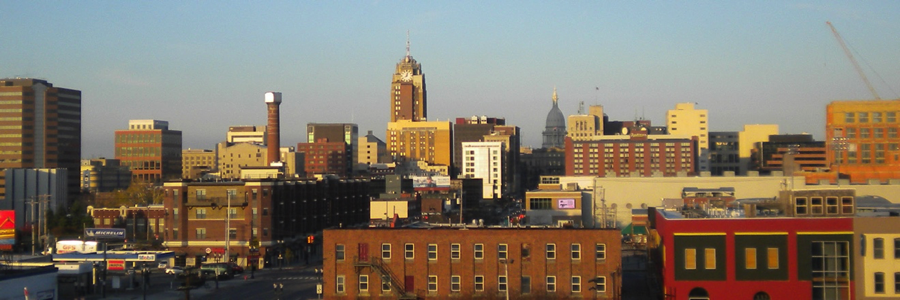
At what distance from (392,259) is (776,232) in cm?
1871

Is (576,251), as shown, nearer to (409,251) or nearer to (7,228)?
(409,251)

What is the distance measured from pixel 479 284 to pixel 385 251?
16.6ft

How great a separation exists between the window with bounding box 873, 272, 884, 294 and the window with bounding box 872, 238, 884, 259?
2.75ft

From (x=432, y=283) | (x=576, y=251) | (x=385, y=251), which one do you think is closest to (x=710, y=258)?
(x=576, y=251)

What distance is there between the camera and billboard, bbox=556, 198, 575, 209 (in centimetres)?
12094

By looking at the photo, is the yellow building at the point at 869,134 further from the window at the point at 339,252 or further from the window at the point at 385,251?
the window at the point at 339,252

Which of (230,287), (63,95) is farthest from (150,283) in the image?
(63,95)

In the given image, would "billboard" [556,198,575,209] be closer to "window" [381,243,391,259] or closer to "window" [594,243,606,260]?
"window" [594,243,606,260]

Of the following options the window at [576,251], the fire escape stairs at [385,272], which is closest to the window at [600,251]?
the window at [576,251]

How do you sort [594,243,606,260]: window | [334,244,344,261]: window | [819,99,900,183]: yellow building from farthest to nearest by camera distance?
[819,99,900,183]: yellow building < [334,244,344,261]: window < [594,243,606,260]: window

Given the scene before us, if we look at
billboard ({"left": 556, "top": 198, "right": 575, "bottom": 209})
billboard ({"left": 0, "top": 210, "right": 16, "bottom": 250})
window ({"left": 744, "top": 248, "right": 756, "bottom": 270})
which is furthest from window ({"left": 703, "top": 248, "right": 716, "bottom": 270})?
billboard ({"left": 556, "top": 198, "right": 575, "bottom": 209})

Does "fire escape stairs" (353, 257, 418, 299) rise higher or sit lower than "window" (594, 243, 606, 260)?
lower

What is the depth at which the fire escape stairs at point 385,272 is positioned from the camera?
4894cm

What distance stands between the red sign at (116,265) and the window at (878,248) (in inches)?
2164
